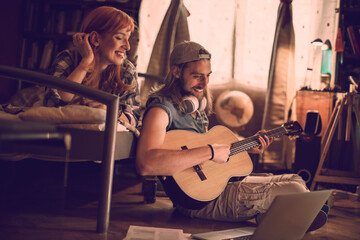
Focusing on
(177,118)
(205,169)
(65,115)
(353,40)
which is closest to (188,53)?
(177,118)

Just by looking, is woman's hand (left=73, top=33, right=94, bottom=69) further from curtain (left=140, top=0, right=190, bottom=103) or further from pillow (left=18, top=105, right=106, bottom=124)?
curtain (left=140, top=0, right=190, bottom=103)

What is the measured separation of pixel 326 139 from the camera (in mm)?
2973

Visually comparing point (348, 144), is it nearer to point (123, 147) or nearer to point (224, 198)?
point (224, 198)

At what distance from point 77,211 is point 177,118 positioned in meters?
0.65

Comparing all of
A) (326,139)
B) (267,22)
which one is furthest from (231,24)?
(326,139)

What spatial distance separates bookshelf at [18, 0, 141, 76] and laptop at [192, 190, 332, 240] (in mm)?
2683

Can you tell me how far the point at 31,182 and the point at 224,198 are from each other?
1.38 metres

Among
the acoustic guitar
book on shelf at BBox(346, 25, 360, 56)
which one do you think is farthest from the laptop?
book on shelf at BBox(346, 25, 360, 56)

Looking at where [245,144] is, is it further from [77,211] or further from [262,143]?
[77,211]

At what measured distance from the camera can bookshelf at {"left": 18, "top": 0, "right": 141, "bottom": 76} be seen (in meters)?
3.67

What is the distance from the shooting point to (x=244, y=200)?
69.7 inches

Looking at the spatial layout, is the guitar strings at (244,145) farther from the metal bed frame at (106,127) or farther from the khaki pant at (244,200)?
the metal bed frame at (106,127)

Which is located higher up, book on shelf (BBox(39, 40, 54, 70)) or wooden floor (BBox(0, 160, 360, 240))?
book on shelf (BBox(39, 40, 54, 70))

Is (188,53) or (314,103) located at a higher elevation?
(188,53)
